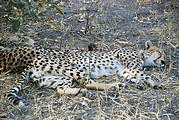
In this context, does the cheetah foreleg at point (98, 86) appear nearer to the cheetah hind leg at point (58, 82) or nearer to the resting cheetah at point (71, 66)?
the resting cheetah at point (71, 66)

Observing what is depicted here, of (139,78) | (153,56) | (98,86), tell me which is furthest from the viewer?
(153,56)

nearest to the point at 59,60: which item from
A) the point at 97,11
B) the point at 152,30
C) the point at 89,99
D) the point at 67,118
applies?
the point at 89,99

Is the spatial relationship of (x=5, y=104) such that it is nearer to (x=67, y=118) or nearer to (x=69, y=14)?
(x=67, y=118)

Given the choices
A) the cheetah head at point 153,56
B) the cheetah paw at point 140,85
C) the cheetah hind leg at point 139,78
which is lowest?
the cheetah paw at point 140,85

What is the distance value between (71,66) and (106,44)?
1.49 m

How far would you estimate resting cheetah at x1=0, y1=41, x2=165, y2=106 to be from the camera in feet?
12.7

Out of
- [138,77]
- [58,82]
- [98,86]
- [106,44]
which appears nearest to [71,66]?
[58,82]

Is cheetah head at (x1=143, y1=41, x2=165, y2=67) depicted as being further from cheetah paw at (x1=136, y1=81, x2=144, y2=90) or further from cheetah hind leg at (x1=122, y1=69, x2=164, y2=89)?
cheetah paw at (x1=136, y1=81, x2=144, y2=90)

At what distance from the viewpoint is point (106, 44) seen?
218 inches

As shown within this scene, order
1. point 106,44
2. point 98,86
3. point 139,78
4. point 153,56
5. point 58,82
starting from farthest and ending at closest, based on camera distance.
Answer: point 106,44 → point 153,56 → point 139,78 → point 58,82 → point 98,86

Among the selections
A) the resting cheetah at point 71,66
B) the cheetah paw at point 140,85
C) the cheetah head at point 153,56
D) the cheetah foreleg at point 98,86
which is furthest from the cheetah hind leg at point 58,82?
the cheetah head at point 153,56

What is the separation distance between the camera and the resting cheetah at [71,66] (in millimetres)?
3865

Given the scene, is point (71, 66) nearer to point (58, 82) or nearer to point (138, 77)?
point (58, 82)

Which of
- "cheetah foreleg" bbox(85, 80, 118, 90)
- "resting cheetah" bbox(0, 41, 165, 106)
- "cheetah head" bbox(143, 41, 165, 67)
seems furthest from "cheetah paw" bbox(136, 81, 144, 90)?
"cheetah head" bbox(143, 41, 165, 67)
